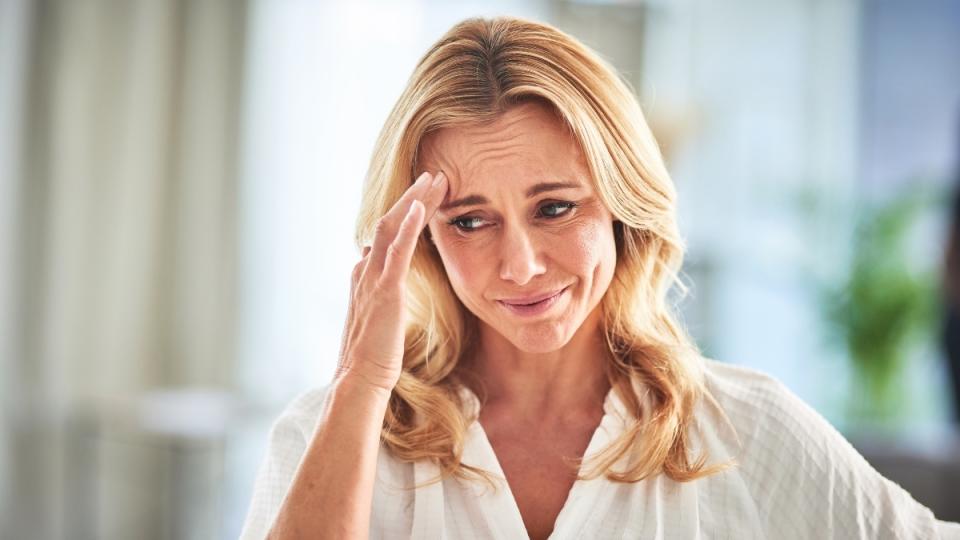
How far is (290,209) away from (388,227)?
3512 millimetres

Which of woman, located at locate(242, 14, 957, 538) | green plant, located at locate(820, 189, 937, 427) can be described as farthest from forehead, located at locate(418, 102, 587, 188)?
green plant, located at locate(820, 189, 937, 427)

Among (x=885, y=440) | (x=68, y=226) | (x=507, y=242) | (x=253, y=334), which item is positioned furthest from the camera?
(x=253, y=334)

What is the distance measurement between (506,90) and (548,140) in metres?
0.09

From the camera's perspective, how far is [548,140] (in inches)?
53.8

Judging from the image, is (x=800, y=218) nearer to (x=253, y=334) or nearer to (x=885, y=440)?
(x=885, y=440)

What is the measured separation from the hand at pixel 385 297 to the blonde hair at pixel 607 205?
4.1 inches

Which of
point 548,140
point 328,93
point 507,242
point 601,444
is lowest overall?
→ point 601,444

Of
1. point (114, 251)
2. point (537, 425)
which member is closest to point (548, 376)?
point (537, 425)

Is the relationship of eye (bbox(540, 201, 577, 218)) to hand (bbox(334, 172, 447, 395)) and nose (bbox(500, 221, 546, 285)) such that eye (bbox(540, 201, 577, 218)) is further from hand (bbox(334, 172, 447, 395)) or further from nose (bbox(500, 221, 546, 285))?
hand (bbox(334, 172, 447, 395))

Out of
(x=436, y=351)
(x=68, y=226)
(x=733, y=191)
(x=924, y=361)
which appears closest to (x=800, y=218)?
(x=733, y=191)

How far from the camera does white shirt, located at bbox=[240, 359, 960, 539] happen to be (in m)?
1.36

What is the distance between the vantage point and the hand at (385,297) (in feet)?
4.31

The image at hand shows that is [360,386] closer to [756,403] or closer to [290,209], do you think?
[756,403]

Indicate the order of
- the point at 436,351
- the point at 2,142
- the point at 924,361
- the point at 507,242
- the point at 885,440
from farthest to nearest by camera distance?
the point at 924,361
the point at 2,142
the point at 885,440
the point at 436,351
the point at 507,242
